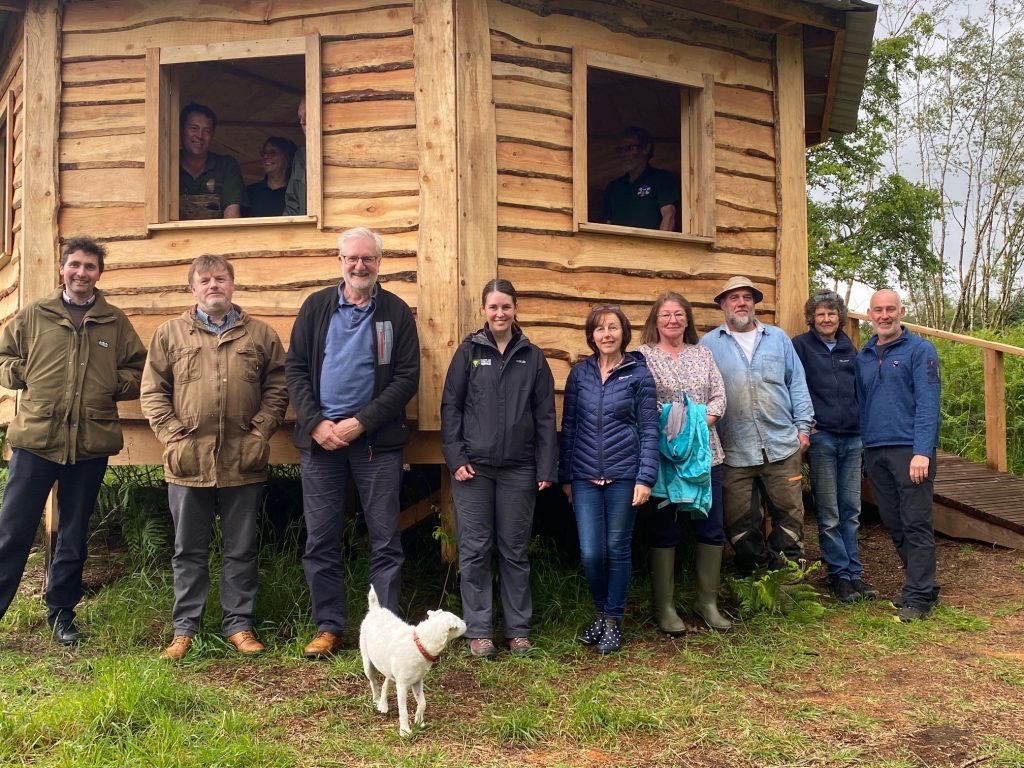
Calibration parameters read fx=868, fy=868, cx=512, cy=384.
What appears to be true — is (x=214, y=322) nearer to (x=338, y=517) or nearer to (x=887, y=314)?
(x=338, y=517)

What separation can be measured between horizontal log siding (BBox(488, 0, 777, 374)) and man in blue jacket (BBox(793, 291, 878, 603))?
2.79 ft

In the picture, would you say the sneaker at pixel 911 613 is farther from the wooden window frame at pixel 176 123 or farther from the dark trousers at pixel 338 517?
the wooden window frame at pixel 176 123

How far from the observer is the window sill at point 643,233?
6016 mm

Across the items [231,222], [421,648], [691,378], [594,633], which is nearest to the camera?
[421,648]

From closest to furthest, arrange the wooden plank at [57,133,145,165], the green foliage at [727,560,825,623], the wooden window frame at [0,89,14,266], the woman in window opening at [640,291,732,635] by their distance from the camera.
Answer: the woman in window opening at [640,291,732,635], the green foliage at [727,560,825,623], the wooden plank at [57,133,145,165], the wooden window frame at [0,89,14,266]

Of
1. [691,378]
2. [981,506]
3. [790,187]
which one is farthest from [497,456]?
[981,506]

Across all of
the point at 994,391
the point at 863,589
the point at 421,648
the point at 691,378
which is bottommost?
the point at 863,589

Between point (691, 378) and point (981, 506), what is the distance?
12.7ft

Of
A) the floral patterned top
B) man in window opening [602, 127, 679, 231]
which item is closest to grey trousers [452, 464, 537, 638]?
the floral patterned top

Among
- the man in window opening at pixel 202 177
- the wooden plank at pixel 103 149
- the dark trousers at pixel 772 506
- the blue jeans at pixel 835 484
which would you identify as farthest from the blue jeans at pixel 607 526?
the wooden plank at pixel 103 149

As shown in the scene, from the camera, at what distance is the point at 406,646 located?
3.73 metres

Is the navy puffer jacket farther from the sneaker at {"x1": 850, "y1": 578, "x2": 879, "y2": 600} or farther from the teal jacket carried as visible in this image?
the sneaker at {"x1": 850, "y1": 578, "x2": 879, "y2": 600}

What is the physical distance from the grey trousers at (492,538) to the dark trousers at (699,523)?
2.78ft

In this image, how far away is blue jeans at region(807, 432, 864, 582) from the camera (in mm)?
5836
